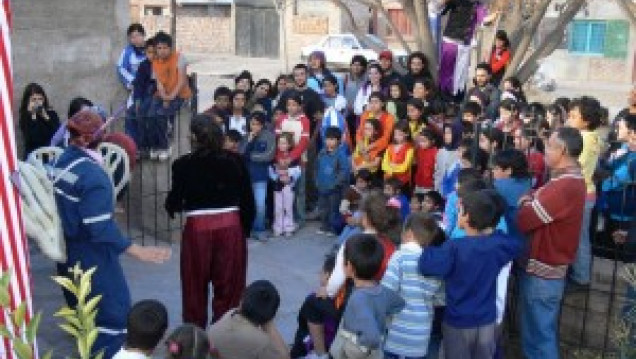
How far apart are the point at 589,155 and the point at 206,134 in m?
2.78

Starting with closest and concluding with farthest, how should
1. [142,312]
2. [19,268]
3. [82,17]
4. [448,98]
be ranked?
[142,312]
[19,268]
[82,17]
[448,98]

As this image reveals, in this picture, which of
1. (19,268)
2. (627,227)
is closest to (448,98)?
(627,227)

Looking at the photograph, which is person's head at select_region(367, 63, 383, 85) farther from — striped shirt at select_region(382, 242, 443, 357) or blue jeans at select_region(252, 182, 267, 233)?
striped shirt at select_region(382, 242, 443, 357)

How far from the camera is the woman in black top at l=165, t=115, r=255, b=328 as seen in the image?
18.5ft

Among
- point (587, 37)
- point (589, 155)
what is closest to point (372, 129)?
point (589, 155)

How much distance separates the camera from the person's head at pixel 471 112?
8.42 metres

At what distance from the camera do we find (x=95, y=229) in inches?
194

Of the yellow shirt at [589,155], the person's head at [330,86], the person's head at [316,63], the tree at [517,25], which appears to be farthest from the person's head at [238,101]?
the yellow shirt at [589,155]

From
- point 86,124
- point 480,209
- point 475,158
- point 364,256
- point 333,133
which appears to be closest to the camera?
point 364,256

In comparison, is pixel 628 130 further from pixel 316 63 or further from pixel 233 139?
pixel 316 63

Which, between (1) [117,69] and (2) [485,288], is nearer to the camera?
(2) [485,288]

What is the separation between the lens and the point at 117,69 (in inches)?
349

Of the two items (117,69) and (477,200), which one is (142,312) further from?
(117,69)

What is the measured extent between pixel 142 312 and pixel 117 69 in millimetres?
5484
